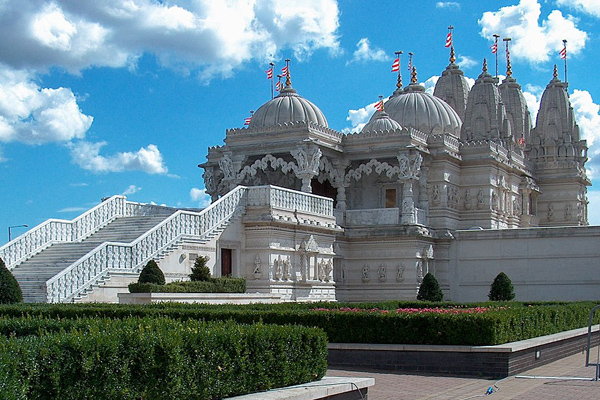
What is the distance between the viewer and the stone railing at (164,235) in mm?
24984

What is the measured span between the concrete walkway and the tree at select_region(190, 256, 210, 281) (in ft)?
41.9

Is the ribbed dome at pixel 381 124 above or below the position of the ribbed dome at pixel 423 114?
below

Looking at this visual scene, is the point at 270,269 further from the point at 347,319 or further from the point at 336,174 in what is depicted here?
the point at 347,319

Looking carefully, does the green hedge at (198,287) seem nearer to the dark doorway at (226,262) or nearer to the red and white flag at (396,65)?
the dark doorway at (226,262)

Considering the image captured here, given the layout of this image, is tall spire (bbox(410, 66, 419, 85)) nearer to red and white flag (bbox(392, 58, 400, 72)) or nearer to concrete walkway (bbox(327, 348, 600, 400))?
red and white flag (bbox(392, 58, 400, 72))

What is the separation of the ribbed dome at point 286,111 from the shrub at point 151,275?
17.7 meters

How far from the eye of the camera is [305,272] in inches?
1415

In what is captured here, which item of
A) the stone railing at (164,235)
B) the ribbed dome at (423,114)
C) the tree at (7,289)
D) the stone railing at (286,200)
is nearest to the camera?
the tree at (7,289)

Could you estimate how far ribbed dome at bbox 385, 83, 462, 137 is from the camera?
47.5 meters

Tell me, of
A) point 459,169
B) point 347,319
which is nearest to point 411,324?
point 347,319

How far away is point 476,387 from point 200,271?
50.1ft

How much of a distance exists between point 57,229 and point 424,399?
2076cm

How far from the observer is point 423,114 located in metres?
47.8

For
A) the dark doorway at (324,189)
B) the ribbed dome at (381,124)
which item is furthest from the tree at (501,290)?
the dark doorway at (324,189)
